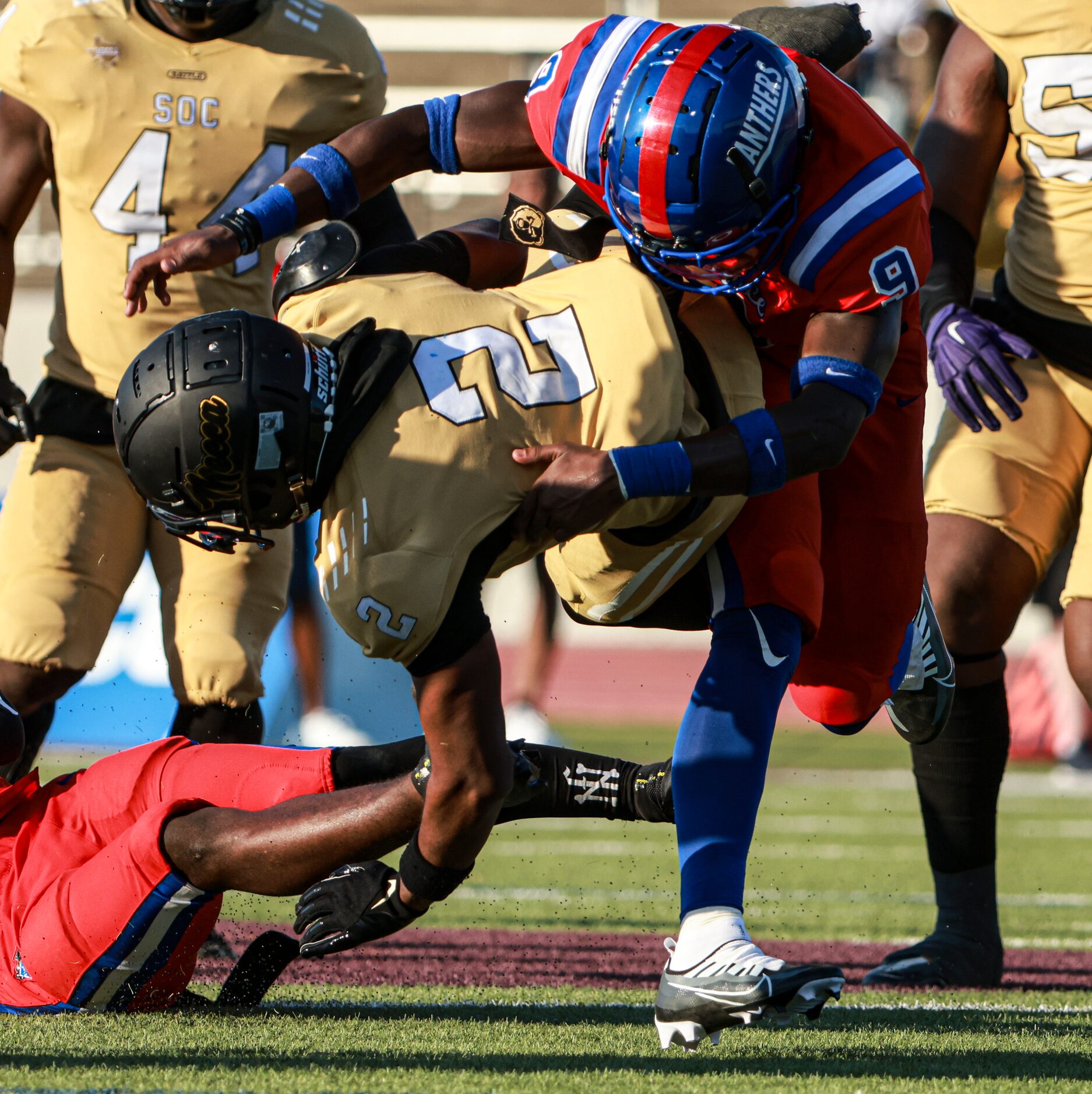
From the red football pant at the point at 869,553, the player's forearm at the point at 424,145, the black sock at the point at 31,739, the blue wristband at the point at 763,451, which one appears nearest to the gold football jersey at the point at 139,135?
the black sock at the point at 31,739

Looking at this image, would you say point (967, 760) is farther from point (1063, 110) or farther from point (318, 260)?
point (318, 260)

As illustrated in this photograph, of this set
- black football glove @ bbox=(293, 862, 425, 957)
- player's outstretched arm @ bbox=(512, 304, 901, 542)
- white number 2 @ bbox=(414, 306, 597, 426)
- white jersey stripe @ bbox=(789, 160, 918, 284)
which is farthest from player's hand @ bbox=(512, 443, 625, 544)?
black football glove @ bbox=(293, 862, 425, 957)

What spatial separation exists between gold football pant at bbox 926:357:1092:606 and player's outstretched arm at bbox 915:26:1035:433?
4cm

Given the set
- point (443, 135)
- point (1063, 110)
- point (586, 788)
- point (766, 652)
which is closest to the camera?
point (766, 652)

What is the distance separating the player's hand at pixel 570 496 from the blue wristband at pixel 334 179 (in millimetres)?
719

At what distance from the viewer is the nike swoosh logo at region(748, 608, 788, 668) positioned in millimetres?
2766

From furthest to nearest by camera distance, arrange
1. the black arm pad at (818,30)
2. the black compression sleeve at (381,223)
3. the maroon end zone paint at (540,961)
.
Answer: the black compression sleeve at (381,223) → the maroon end zone paint at (540,961) → the black arm pad at (818,30)

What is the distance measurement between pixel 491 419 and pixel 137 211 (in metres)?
1.55

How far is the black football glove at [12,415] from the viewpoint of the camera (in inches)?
140

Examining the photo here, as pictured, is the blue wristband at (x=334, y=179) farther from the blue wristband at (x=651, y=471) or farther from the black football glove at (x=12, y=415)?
the black football glove at (x=12, y=415)

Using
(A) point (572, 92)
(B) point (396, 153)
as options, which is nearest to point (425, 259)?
(B) point (396, 153)

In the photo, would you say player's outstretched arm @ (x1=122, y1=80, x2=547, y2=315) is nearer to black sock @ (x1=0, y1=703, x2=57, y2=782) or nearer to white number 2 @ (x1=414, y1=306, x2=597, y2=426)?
white number 2 @ (x1=414, y1=306, x2=597, y2=426)

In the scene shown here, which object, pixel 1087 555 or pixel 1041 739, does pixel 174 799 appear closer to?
pixel 1087 555

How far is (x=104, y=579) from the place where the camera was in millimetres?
3613
